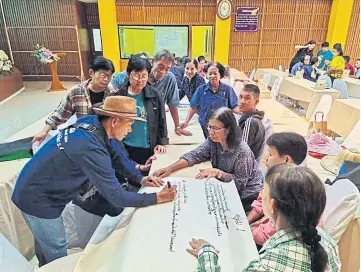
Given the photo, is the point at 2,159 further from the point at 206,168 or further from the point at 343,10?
the point at 343,10

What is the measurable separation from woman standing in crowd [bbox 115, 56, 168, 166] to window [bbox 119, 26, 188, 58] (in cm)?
631

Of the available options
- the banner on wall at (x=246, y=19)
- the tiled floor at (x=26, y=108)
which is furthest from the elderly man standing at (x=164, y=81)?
the banner on wall at (x=246, y=19)

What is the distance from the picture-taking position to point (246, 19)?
8.14 meters

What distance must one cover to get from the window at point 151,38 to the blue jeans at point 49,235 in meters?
7.16

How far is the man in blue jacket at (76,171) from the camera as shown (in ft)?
4.12

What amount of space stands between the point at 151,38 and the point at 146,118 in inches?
262

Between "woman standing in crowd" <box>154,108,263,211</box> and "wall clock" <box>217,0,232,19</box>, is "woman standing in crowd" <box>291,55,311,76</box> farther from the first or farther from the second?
"woman standing in crowd" <box>154,108,263,211</box>

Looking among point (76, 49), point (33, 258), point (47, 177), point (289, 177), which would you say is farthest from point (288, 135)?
point (76, 49)

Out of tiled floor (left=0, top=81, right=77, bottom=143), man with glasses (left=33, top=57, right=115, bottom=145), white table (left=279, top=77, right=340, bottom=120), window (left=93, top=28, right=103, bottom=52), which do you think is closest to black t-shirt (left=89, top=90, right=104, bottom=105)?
man with glasses (left=33, top=57, right=115, bottom=145)

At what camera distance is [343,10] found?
25.9 feet

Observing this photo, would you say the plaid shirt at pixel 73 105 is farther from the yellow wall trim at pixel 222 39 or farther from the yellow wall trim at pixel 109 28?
the yellow wall trim at pixel 222 39

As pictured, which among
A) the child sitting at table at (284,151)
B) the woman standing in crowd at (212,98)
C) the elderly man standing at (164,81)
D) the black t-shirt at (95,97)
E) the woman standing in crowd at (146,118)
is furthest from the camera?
the woman standing in crowd at (212,98)

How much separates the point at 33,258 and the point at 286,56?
8.72 m

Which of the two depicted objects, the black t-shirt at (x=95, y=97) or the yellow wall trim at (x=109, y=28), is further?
the yellow wall trim at (x=109, y=28)
